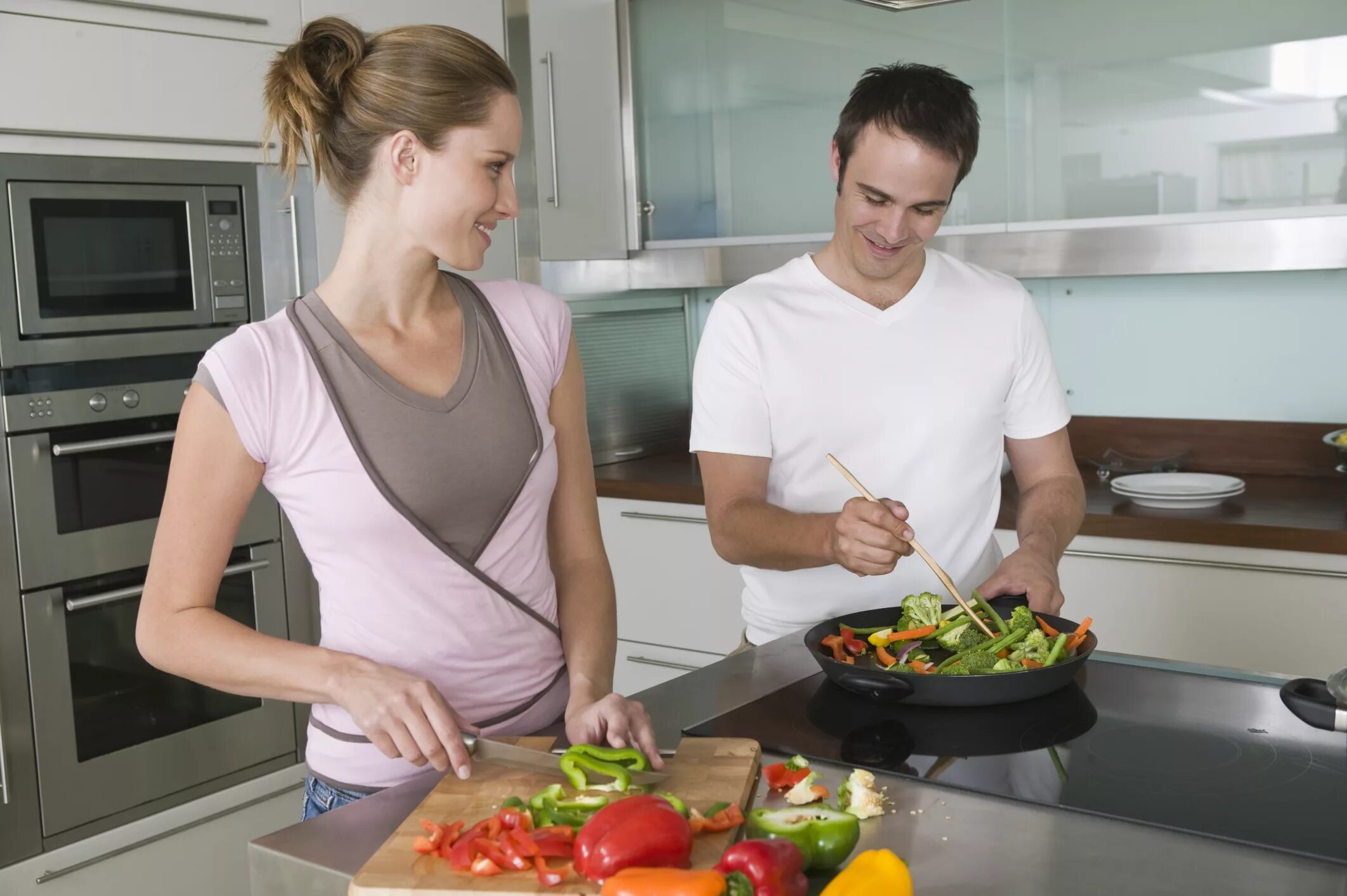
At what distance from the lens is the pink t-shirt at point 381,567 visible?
3.88ft

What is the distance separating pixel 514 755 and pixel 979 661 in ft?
1.50

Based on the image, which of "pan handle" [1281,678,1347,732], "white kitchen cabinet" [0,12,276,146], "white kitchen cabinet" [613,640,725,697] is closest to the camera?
"pan handle" [1281,678,1347,732]

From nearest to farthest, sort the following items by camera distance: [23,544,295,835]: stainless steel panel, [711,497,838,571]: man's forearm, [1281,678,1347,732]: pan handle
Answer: [1281,678,1347,732]: pan handle
[711,497,838,571]: man's forearm
[23,544,295,835]: stainless steel panel

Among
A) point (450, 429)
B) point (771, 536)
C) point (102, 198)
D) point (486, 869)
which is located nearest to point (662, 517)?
point (102, 198)

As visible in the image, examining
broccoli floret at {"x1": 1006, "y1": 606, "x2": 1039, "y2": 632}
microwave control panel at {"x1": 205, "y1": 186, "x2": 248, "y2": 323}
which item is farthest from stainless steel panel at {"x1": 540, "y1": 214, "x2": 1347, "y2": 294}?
broccoli floret at {"x1": 1006, "y1": 606, "x2": 1039, "y2": 632}

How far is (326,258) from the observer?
104 inches

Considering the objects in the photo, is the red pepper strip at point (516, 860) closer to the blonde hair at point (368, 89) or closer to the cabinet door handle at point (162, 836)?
the blonde hair at point (368, 89)

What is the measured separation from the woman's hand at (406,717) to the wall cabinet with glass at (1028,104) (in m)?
2.08

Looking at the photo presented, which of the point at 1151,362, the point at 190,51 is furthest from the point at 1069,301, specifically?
the point at 190,51

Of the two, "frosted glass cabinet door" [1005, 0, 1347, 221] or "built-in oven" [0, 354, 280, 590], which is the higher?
"frosted glass cabinet door" [1005, 0, 1347, 221]

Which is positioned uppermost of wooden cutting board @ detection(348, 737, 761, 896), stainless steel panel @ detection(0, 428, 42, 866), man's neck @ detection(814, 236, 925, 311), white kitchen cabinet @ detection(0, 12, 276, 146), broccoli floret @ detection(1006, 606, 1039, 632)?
white kitchen cabinet @ detection(0, 12, 276, 146)

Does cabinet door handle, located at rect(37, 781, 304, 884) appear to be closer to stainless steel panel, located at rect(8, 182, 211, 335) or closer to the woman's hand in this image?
stainless steel panel, located at rect(8, 182, 211, 335)

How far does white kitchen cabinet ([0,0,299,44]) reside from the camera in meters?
→ 2.18

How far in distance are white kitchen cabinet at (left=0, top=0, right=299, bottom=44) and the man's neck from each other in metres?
1.34
